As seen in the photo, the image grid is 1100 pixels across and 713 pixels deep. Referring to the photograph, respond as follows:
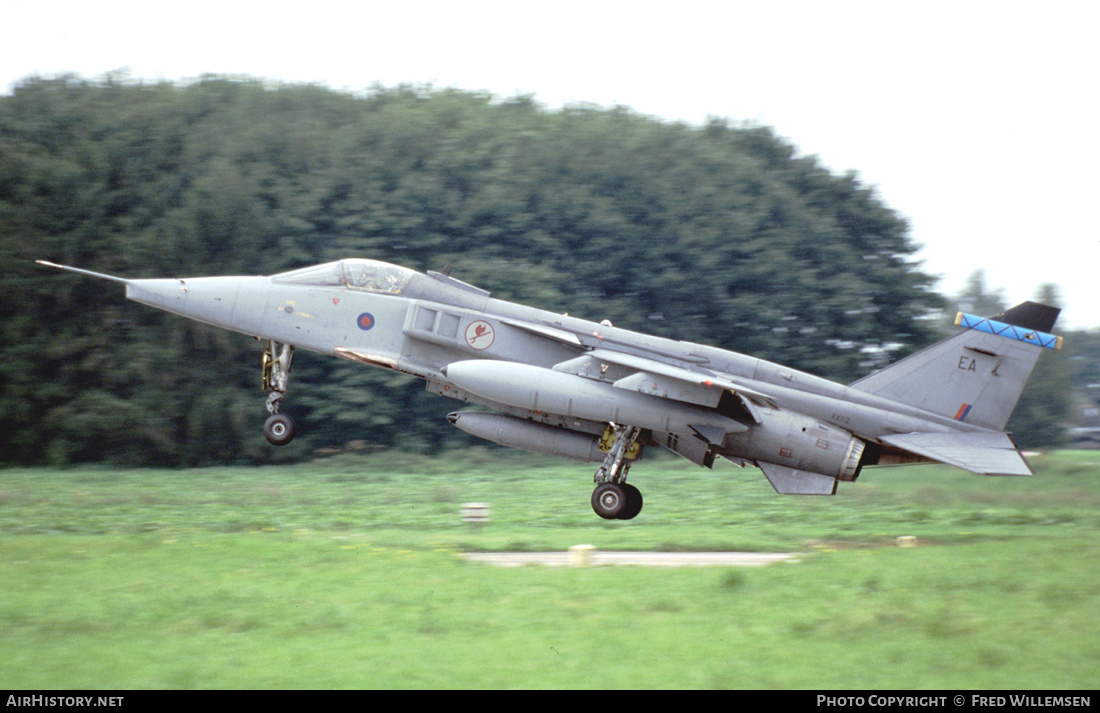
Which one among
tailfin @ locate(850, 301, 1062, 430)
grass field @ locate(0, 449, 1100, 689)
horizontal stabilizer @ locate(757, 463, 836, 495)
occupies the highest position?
tailfin @ locate(850, 301, 1062, 430)

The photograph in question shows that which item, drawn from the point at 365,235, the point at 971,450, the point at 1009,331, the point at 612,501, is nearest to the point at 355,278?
the point at 612,501

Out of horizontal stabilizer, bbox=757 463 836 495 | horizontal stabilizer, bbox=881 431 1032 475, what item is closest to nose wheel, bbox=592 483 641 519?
horizontal stabilizer, bbox=757 463 836 495

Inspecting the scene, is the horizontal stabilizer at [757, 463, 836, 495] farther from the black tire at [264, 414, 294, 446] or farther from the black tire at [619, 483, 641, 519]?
the black tire at [264, 414, 294, 446]

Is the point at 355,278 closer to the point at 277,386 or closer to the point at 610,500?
the point at 277,386

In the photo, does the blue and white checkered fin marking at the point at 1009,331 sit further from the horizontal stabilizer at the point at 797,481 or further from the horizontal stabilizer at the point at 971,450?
the horizontal stabilizer at the point at 797,481

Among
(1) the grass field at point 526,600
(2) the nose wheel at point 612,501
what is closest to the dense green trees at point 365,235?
(1) the grass field at point 526,600

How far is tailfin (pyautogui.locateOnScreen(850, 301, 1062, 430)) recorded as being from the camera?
1496 centimetres

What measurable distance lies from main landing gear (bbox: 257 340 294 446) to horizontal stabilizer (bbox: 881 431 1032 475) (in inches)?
349

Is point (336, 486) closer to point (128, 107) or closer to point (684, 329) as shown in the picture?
point (684, 329)

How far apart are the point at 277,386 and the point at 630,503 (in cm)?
559

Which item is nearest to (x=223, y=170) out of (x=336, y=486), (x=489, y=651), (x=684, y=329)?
(x=336, y=486)
